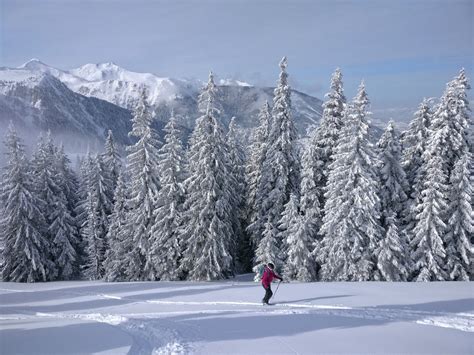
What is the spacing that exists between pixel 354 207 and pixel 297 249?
5640mm

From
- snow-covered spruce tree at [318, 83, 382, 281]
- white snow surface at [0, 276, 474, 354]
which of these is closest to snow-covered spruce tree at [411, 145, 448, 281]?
snow-covered spruce tree at [318, 83, 382, 281]

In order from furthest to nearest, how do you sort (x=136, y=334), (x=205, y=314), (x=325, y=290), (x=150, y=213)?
1. (x=150, y=213)
2. (x=325, y=290)
3. (x=205, y=314)
4. (x=136, y=334)

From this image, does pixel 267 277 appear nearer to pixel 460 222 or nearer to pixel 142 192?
pixel 460 222

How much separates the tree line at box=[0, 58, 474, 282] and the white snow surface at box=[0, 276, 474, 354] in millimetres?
6262

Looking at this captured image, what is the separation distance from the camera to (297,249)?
3033 cm

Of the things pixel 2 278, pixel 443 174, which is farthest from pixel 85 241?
pixel 443 174

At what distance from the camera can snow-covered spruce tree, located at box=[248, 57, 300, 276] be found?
33906 millimetres

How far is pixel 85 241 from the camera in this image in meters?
43.3

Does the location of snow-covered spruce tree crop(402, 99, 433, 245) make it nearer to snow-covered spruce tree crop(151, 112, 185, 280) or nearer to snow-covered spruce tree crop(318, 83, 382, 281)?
snow-covered spruce tree crop(318, 83, 382, 281)

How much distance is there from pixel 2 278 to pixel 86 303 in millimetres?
21855

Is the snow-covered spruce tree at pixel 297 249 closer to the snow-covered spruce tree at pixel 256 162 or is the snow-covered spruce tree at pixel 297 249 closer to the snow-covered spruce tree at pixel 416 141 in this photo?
the snow-covered spruce tree at pixel 256 162

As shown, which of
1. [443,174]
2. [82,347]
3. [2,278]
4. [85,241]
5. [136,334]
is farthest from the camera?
[85,241]

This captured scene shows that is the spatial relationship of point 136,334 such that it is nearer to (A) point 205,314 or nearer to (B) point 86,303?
(A) point 205,314

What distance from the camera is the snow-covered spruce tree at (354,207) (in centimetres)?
2797
